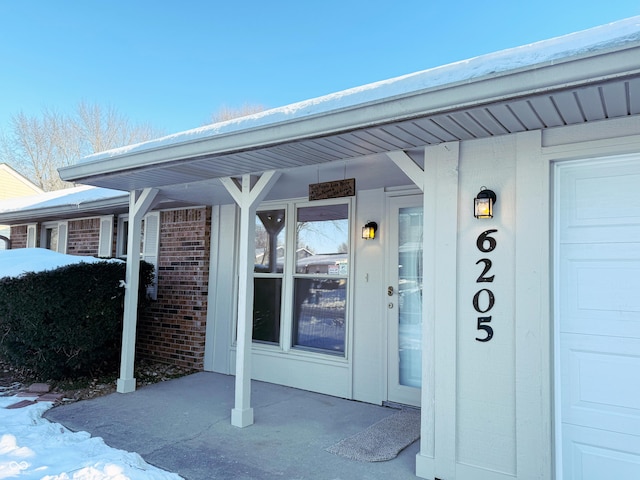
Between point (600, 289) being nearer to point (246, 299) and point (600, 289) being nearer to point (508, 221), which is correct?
point (508, 221)

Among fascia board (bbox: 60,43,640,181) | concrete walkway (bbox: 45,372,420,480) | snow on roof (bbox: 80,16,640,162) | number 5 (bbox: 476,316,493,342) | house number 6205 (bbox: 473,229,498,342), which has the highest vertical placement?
snow on roof (bbox: 80,16,640,162)

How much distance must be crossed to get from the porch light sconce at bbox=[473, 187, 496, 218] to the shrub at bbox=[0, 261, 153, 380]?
175 inches

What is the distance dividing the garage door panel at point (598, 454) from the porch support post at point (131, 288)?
178 inches

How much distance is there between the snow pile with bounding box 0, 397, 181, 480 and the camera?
3.05 metres

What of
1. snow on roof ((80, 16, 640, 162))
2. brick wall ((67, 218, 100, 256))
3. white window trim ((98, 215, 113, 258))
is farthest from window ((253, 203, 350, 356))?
brick wall ((67, 218, 100, 256))

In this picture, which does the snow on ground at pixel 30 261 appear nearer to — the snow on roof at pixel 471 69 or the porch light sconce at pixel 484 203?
the snow on roof at pixel 471 69

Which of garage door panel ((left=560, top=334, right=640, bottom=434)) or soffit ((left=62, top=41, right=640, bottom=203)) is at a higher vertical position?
soffit ((left=62, top=41, right=640, bottom=203))

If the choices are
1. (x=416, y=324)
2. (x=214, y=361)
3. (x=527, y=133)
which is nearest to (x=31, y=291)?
(x=214, y=361)

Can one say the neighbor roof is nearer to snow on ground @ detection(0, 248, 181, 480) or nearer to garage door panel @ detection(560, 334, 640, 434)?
snow on ground @ detection(0, 248, 181, 480)

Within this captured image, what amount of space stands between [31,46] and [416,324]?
17.9 meters

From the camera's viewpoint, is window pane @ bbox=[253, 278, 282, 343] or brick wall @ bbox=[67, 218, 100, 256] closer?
window pane @ bbox=[253, 278, 282, 343]

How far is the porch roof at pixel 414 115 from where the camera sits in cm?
222

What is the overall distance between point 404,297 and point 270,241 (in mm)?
2069

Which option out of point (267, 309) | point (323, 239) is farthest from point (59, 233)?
point (323, 239)
